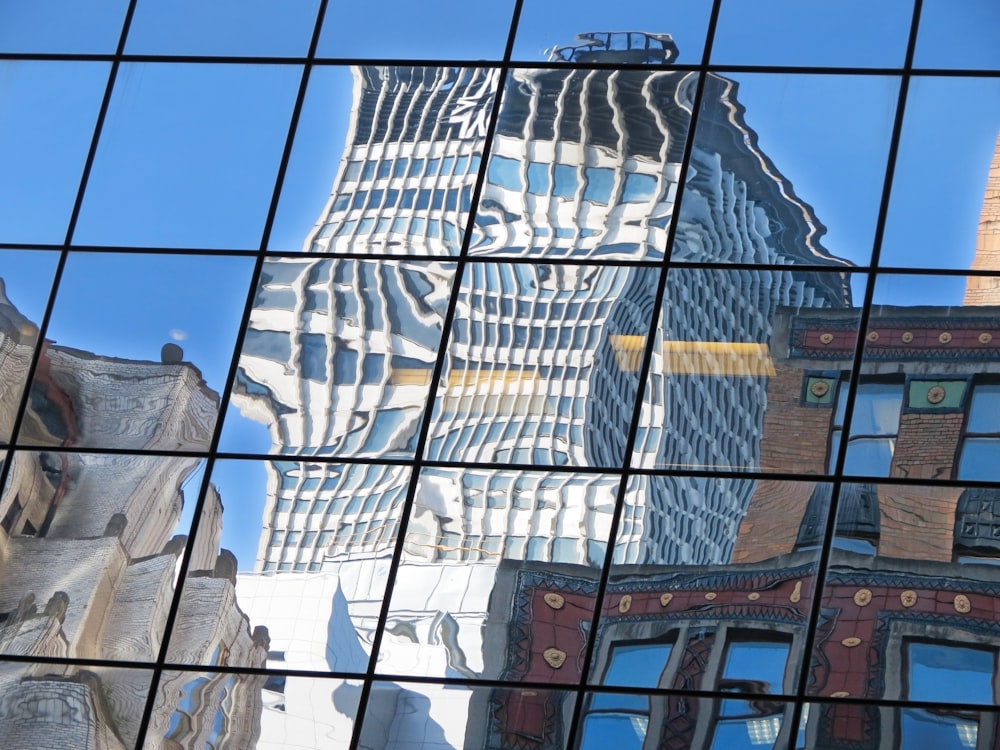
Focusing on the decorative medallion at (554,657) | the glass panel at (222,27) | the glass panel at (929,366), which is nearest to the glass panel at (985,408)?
Answer: the glass panel at (929,366)

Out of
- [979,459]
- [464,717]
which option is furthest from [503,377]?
[979,459]

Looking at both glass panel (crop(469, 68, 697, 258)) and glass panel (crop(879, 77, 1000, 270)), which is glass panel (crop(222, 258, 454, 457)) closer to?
glass panel (crop(469, 68, 697, 258))

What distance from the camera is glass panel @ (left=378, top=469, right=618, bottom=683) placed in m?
8.98

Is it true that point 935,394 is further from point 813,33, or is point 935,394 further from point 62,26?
point 62,26

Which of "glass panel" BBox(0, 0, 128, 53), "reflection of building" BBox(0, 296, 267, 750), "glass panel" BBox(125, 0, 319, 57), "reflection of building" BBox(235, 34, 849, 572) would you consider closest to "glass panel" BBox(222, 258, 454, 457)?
"reflection of building" BBox(235, 34, 849, 572)

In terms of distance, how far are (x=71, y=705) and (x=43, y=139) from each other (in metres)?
3.75

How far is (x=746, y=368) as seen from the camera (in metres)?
9.50

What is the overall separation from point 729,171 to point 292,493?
10.8 feet

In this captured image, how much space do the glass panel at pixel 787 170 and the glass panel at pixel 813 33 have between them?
0.47 feet

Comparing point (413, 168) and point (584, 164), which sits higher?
point (584, 164)

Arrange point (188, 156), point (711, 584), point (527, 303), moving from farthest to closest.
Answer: point (188, 156), point (527, 303), point (711, 584)

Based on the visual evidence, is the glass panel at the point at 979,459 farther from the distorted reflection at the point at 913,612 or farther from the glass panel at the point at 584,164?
the glass panel at the point at 584,164

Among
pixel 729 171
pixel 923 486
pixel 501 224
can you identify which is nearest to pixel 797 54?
pixel 729 171

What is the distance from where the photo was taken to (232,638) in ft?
30.1
